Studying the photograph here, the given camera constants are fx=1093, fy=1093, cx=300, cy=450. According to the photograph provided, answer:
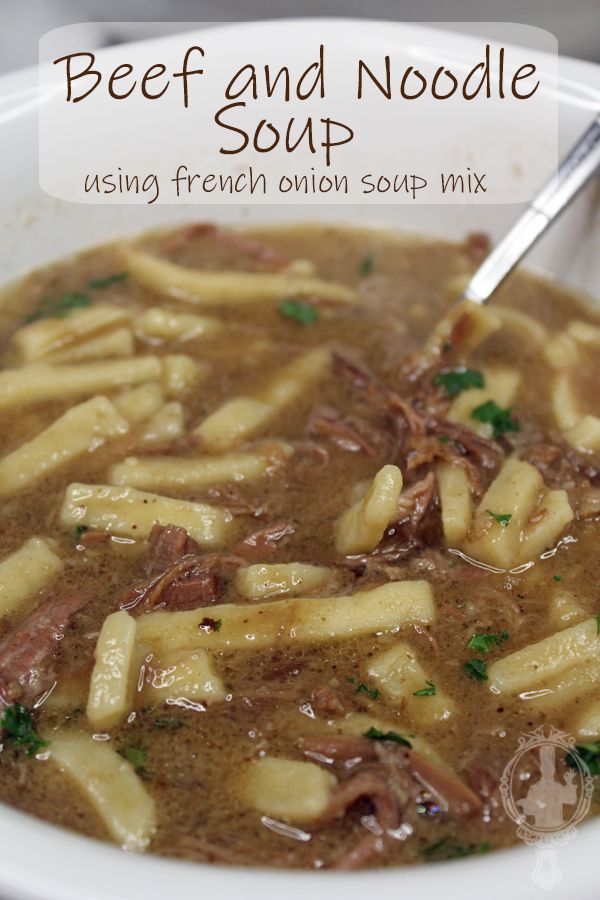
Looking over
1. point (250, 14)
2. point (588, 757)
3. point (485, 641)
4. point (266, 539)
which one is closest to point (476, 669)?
point (485, 641)

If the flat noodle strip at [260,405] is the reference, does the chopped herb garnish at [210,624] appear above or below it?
below

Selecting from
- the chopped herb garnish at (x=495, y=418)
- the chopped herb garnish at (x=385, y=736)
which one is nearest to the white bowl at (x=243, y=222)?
the chopped herb garnish at (x=385, y=736)

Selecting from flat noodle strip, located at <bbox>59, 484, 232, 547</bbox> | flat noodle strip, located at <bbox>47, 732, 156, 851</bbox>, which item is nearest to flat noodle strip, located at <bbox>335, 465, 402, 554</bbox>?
flat noodle strip, located at <bbox>59, 484, 232, 547</bbox>

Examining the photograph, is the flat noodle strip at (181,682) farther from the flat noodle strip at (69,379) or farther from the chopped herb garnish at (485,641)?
the flat noodle strip at (69,379)

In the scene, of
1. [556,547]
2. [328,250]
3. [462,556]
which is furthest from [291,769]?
[328,250]

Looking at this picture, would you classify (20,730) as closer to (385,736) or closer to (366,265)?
(385,736)

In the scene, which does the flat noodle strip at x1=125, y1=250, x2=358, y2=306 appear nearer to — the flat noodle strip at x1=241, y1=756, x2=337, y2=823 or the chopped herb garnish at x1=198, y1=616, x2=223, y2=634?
the chopped herb garnish at x1=198, y1=616, x2=223, y2=634
